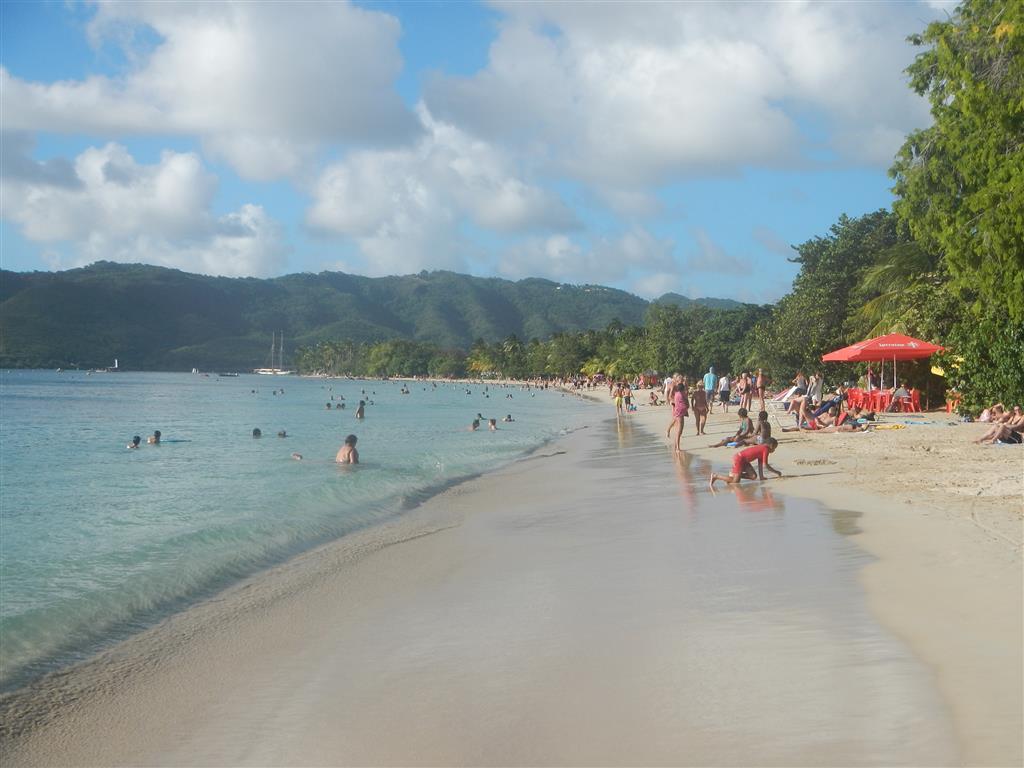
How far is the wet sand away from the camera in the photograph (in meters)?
3.99

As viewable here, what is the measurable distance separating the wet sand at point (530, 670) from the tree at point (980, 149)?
8823mm

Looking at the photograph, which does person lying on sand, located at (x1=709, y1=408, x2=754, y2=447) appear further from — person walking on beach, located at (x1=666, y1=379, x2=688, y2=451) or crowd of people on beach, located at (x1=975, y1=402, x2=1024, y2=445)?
crowd of people on beach, located at (x1=975, y1=402, x2=1024, y2=445)

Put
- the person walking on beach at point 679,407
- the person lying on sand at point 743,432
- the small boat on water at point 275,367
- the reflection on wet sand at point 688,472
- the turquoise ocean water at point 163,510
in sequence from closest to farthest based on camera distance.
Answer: the turquoise ocean water at point 163,510 → the reflection on wet sand at point 688,472 → the person lying on sand at point 743,432 → the person walking on beach at point 679,407 → the small boat on water at point 275,367

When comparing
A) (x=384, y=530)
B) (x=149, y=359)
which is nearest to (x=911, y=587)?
(x=384, y=530)

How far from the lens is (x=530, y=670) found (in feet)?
16.4

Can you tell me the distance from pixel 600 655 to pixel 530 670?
0.45 metres

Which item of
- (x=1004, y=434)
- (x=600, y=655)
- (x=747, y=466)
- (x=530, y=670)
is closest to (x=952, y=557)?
(x=600, y=655)

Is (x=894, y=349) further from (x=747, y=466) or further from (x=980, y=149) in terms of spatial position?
(x=747, y=466)

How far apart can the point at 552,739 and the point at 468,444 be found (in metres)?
21.9

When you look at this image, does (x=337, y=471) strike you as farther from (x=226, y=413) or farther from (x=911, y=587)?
(x=226, y=413)

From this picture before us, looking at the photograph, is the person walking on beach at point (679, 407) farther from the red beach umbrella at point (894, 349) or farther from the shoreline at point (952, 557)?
the red beach umbrella at point (894, 349)

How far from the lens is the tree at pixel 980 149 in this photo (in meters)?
14.5

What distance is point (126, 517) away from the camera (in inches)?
490

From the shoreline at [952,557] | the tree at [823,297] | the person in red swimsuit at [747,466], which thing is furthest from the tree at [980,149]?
the tree at [823,297]
